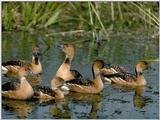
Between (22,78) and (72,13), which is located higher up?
(72,13)

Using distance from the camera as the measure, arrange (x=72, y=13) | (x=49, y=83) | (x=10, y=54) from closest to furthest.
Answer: (x=49, y=83) < (x=10, y=54) < (x=72, y=13)

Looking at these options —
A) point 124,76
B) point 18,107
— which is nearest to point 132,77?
point 124,76

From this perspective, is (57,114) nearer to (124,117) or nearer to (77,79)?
(124,117)

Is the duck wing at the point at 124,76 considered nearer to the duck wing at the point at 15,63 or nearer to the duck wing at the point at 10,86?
the duck wing at the point at 15,63

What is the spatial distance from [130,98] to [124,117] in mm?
1094

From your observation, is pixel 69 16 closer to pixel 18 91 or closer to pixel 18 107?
pixel 18 91

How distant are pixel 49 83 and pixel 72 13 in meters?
5.54

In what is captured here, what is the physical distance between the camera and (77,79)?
9688 millimetres

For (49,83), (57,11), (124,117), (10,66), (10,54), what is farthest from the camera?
(57,11)

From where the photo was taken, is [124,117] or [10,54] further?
[10,54]

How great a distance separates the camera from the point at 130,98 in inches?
361

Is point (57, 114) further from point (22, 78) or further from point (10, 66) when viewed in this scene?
point (10, 66)

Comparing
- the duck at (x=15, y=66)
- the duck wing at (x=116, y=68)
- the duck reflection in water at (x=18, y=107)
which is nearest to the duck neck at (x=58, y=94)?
the duck reflection in water at (x=18, y=107)

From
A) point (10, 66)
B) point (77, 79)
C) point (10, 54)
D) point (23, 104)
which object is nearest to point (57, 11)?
point (10, 54)
